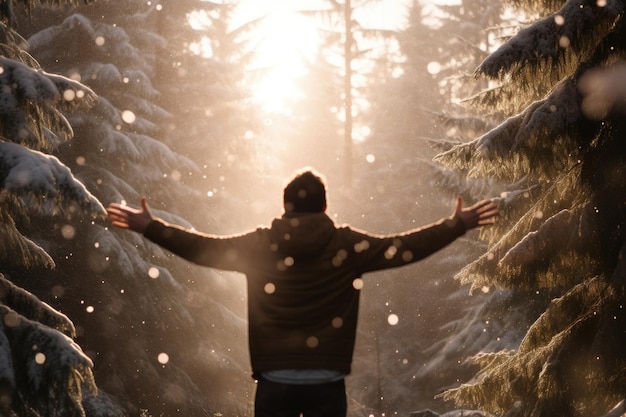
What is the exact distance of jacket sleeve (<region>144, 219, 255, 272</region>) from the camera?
4.30m

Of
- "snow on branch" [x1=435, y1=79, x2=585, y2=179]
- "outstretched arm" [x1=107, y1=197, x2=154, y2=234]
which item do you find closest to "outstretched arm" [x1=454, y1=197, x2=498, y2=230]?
"outstretched arm" [x1=107, y1=197, x2=154, y2=234]

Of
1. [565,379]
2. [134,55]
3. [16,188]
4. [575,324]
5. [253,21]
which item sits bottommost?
[565,379]

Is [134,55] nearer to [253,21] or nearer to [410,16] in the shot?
[253,21]

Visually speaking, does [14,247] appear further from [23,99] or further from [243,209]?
[243,209]

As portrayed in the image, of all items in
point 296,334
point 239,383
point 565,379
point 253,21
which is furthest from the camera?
point 253,21

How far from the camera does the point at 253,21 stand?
30734 mm

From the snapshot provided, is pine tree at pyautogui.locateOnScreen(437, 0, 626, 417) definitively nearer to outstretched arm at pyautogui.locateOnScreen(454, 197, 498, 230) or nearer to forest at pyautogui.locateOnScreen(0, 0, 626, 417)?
forest at pyautogui.locateOnScreen(0, 0, 626, 417)

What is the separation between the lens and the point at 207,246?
4.34 m

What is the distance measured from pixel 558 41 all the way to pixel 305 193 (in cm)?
516

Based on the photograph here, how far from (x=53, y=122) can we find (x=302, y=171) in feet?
18.3

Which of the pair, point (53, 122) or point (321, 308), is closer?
point (321, 308)

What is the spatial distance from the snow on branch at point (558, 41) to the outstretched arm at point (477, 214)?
4308 mm

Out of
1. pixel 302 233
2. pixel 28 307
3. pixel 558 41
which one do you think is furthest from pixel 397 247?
pixel 28 307

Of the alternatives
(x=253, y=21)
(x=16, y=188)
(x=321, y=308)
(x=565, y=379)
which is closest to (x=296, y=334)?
(x=321, y=308)
